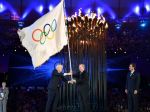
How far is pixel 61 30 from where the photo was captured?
11344 millimetres

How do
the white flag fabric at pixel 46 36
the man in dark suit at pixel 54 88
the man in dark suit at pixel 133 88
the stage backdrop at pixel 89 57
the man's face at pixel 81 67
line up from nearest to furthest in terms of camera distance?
the white flag fabric at pixel 46 36 < the man in dark suit at pixel 133 88 < the man in dark suit at pixel 54 88 < the man's face at pixel 81 67 < the stage backdrop at pixel 89 57

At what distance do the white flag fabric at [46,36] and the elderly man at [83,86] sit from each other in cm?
174

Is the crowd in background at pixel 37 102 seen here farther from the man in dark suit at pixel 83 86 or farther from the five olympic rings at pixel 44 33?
the five olympic rings at pixel 44 33

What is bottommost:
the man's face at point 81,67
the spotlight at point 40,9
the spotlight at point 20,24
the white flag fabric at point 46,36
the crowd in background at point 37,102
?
the crowd in background at point 37,102

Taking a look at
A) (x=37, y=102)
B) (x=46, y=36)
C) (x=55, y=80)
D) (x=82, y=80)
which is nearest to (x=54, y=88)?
(x=55, y=80)

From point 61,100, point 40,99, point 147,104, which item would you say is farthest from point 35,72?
point 147,104

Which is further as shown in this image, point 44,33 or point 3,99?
point 3,99

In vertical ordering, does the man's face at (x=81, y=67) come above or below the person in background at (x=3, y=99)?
above

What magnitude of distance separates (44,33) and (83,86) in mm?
2574

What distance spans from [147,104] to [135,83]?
252 cm

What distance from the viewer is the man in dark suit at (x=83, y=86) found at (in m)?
12.7

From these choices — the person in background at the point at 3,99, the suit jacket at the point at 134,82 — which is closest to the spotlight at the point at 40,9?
the person in background at the point at 3,99

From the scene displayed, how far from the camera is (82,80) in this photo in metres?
12.6

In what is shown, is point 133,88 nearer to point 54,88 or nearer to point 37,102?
point 54,88
